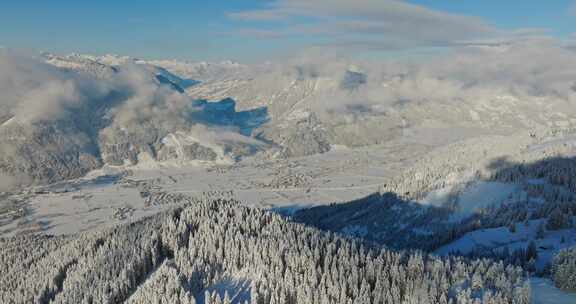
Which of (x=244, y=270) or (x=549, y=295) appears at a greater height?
(x=549, y=295)

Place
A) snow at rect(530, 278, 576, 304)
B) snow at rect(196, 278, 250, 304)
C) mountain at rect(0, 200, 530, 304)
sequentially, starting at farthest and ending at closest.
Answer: snow at rect(196, 278, 250, 304) → mountain at rect(0, 200, 530, 304) → snow at rect(530, 278, 576, 304)

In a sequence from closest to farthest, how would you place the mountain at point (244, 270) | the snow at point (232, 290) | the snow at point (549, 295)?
the snow at point (549, 295), the mountain at point (244, 270), the snow at point (232, 290)

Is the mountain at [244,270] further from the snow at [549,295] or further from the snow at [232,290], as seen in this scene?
the snow at [549,295]

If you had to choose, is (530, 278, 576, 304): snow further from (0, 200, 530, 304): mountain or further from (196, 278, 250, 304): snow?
(196, 278, 250, 304): snow

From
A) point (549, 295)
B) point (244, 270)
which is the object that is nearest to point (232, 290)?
point (244, 270)

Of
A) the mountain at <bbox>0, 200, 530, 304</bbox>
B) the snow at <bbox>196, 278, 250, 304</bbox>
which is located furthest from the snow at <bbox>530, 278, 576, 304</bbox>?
the snow at <bbox>196, 278, 250, 304</bbox>

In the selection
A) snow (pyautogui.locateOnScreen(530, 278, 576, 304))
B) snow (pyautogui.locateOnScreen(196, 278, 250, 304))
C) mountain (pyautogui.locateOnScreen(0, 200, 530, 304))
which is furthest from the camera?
snow (pyautogui.locateOnScreen(196, 278, 250, 304))

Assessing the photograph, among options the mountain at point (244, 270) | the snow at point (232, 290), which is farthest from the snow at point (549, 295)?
the snow at point (232, 290)

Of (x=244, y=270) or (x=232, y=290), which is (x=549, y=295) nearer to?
(x=232, y=290)

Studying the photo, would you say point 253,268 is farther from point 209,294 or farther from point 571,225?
point 571,225

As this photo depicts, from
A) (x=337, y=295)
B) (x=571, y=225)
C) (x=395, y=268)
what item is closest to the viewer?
(x=337, y=295)

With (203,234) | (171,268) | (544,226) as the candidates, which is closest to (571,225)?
(544,226)
